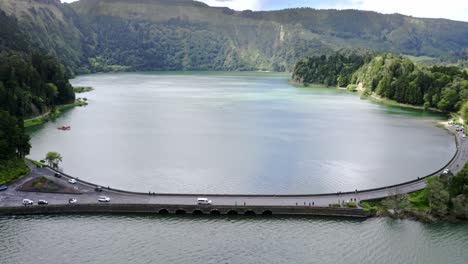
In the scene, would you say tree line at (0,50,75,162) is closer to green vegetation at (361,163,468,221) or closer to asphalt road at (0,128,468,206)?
asphalt road at (0,128,468,206)

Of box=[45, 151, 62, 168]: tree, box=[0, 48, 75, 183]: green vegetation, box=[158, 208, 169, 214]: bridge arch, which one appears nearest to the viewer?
box=[158, 208, 169, 214]: bridge arch

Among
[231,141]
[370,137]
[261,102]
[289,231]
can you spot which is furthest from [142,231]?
[261,102]

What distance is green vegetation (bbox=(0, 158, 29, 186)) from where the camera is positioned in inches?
2081

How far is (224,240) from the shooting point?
139 feet

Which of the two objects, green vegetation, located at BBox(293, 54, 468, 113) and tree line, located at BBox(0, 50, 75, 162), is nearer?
tree line, located at BBox(0, 50, 75, 162)

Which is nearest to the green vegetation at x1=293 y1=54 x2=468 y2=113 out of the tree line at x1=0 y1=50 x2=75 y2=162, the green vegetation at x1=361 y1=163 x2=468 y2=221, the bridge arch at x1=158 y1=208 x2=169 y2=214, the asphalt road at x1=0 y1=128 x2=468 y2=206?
the green vegetation at x1=361 y1=163 x2=468 y2=221

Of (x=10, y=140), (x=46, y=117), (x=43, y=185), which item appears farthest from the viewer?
(x=46, y=117)

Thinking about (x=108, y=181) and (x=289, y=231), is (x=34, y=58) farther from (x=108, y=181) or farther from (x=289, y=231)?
(x=289, y=231)

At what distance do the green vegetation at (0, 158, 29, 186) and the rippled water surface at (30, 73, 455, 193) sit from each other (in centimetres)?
647

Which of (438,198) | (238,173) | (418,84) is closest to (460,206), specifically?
(438,198)

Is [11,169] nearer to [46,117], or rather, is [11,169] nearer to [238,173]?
[238,173]

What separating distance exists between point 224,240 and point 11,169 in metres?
26.8

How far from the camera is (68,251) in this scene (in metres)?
40.1

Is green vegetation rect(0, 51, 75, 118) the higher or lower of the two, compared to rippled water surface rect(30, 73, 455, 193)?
higher
